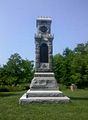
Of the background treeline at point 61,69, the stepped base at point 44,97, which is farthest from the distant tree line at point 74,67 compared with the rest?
the stepped base at point 44,97

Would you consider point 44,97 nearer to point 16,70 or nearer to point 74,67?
point 74,67

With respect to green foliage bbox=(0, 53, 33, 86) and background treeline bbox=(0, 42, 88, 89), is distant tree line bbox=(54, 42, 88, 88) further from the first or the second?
green foliage bbox=(0, 53, 33, 86)

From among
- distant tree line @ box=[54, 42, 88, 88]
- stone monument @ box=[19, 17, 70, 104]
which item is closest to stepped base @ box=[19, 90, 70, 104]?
stone monument @ box=[19, 17, 70, 104]

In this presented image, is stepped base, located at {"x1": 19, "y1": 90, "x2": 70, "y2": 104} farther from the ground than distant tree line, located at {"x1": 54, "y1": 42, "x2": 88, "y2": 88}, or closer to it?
closer to it

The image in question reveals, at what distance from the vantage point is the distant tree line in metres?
59.8

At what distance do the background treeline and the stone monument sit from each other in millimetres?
34652

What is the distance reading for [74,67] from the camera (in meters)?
60.9

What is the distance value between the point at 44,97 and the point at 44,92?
2.22ft

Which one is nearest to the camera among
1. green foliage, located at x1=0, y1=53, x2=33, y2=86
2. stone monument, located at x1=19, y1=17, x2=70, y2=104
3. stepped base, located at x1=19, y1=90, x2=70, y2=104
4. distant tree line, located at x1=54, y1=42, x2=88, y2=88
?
stepped base, located at x1=19, y1=90, x2=70, y2=104

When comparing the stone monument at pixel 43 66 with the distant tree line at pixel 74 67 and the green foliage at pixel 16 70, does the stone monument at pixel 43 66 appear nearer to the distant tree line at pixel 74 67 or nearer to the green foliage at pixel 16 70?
the distant tree line at pixel 74 67

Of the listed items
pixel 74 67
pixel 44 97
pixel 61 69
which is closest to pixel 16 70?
pixel 61 69

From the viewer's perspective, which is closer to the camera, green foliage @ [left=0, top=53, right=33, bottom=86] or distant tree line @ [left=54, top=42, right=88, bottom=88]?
distant tree line @ [left=54, top=42, right=88, bottom=88]

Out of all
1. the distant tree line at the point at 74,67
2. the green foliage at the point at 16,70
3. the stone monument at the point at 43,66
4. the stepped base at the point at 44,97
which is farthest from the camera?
the green foliage at the point at 16,70

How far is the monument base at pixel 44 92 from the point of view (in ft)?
69.7
